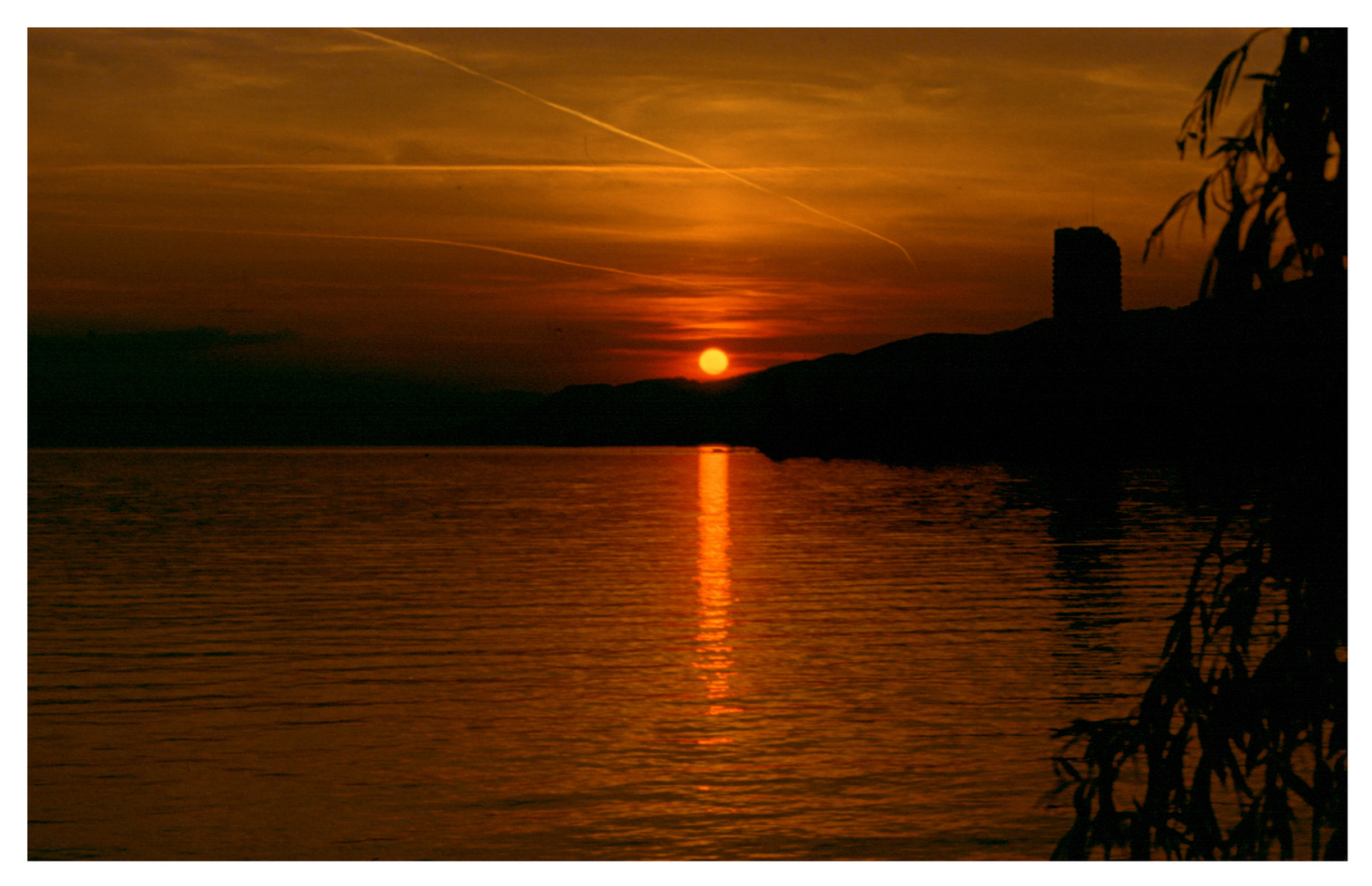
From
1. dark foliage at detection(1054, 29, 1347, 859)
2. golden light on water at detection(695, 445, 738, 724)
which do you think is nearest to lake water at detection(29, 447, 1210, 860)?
golden light on water at detection(695, 445, 738, 724)

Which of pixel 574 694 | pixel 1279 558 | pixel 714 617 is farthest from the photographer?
pixel 714 617

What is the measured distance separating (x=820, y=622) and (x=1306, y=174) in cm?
2549

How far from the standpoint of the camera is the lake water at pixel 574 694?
14.5 m

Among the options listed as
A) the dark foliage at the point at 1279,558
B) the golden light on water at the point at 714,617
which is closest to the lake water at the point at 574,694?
the golden light on water at the point at 714,617

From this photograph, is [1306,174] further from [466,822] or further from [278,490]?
[278,490]

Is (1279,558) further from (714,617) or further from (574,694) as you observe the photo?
(714,617)

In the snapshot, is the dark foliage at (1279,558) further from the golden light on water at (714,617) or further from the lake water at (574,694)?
the golden light on water at (714,617)

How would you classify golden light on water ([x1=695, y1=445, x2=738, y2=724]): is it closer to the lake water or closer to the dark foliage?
the lake water

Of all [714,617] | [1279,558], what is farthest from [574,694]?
[1279,558]

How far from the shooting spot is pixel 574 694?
2119 centimetres
